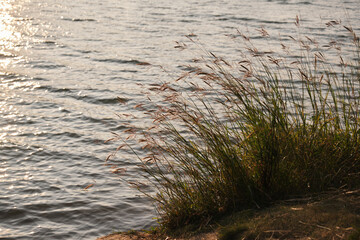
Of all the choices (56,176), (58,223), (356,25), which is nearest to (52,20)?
(356,25)

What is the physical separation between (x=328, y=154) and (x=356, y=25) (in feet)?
46.2

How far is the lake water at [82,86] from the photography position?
5328 millimetres

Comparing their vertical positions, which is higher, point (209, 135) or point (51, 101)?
point (51, 101)

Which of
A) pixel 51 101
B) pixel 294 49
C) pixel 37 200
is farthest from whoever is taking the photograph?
pixel 294 49

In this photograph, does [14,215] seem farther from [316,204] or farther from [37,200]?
[316,204]

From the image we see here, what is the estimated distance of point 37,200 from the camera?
550 cm

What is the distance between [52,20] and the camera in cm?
1805

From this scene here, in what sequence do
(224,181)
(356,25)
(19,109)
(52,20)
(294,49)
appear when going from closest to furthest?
1. (224,181)
2. (19,109)
3. (294,49)
4. (356,25)
5. (52,20)

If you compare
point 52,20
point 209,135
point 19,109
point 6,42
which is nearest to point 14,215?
point 209,135

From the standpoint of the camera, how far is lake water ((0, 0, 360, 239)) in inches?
210

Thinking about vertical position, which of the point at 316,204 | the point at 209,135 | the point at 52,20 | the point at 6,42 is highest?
the point at 52,20

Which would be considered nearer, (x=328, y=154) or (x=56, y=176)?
(x=328, y=154)

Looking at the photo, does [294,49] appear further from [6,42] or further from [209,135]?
[209,135]

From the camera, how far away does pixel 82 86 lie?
10.2 meters
